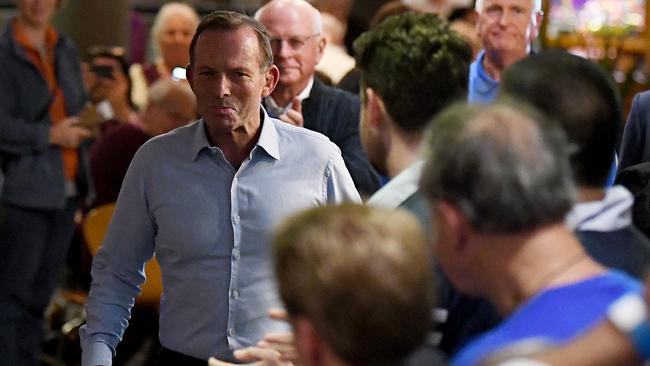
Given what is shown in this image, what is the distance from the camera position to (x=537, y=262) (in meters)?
1.96

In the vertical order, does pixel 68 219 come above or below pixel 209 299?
below

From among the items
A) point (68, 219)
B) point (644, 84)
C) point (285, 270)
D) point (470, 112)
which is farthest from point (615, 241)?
point (644, 84)

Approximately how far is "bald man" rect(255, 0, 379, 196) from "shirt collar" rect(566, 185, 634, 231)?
6.35ft

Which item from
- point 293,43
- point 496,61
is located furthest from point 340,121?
point 496,61

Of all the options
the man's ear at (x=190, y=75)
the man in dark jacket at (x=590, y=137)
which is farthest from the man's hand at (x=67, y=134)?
the man in dark jacket at (x=590, y=137)

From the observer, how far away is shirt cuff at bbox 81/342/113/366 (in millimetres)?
3299

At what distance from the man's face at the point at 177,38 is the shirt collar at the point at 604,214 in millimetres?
5685

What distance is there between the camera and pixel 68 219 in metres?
6.29

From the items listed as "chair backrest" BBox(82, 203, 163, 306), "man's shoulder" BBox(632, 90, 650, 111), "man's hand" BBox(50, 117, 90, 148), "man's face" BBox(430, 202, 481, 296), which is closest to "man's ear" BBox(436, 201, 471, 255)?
"man's face" BBox(430, 202, 481, 296)

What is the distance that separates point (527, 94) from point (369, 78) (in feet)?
2.09

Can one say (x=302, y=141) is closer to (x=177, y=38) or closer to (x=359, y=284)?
(x=359, y=284)

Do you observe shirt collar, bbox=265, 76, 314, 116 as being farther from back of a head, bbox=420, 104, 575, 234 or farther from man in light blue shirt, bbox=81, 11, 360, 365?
back of a head, bbox=420, 104, 575, 234

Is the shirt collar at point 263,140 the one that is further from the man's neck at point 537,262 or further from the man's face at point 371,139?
the man's neck at point 537,262

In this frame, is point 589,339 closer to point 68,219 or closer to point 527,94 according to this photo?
point 527,94
